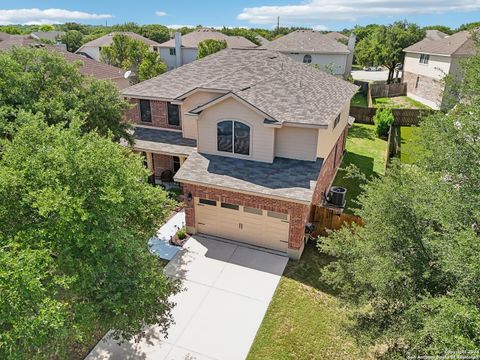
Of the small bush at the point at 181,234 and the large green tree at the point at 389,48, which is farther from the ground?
the large green tree at the point at 389,48

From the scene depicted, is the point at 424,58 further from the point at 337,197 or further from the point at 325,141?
the point at 337,197

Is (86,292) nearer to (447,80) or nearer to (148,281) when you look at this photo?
(148,281)

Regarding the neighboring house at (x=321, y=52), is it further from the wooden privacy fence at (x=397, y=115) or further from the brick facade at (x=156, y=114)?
the brick facade at (x=156, y=114)

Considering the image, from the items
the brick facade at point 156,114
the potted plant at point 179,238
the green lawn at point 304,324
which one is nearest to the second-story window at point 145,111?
the brick facade at point 156,114

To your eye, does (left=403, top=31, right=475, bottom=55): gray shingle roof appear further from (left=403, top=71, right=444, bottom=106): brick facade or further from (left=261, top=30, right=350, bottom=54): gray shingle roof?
(left=261, top=30, right=350, bottom=54): gray shingle roof

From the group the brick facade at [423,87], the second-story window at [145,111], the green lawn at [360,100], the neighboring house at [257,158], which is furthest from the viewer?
the green lawn at [360,100]

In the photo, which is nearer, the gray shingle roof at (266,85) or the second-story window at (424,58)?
the gray shingle roof at (266,85)
